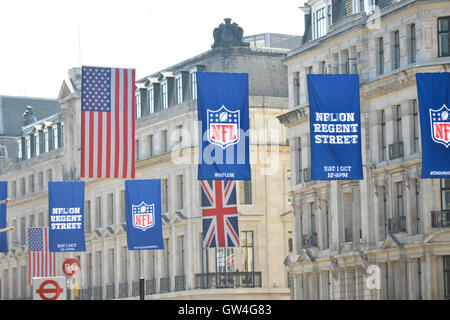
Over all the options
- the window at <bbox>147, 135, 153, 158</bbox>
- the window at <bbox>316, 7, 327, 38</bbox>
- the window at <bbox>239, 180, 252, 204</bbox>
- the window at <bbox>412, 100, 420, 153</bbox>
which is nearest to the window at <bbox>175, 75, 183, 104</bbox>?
the window at <bbox>147, 135, 153, 158</bbox>

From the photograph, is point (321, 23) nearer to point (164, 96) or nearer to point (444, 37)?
point (444, 37)

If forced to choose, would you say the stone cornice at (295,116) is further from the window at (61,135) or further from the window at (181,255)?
the window at (61,135)

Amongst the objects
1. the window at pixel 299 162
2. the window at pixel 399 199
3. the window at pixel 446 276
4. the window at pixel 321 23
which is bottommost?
→ the window at pixel 446 276

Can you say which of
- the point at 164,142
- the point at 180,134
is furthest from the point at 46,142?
the point at 180,134

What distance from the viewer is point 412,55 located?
191 ft

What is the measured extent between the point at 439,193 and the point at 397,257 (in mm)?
4073

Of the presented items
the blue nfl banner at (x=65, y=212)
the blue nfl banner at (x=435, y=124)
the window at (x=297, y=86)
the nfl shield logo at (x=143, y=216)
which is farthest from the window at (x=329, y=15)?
the blue nfl banner at (x=435, y=124)

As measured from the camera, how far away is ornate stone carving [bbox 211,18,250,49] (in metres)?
83.7

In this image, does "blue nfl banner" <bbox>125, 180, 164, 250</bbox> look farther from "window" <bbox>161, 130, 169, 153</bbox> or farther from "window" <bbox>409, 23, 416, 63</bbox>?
"window" <bbox>161, 130, 169, 153</bbox>

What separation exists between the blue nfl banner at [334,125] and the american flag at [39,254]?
41749mm

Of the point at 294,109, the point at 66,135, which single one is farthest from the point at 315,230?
the point at 66,135

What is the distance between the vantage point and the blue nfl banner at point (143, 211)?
59.5m
